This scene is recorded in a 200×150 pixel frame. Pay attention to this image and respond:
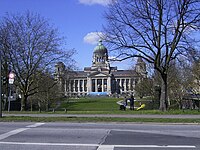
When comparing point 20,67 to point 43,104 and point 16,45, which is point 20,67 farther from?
point 43,104

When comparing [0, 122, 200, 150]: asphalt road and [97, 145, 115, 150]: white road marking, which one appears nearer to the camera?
[97, 145, 115, 150]: white road marking

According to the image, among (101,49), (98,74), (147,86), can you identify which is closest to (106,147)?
(147,86)

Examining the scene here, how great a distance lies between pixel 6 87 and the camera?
40656mm

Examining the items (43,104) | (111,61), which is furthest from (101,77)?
(111,61)

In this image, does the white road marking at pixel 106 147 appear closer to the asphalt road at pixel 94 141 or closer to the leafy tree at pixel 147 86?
the asphalt road at pixel 94 141

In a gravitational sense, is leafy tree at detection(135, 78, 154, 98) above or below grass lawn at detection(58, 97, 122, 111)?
above

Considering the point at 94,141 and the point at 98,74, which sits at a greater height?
the point at 98,74

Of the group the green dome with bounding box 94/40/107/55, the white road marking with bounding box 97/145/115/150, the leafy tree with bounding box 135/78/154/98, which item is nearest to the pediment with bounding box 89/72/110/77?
the green dome with bounding box 94/40/107/55

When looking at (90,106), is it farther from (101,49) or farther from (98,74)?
(98,74)

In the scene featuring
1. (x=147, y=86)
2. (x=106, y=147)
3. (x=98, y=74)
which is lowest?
(x=106, y=147)

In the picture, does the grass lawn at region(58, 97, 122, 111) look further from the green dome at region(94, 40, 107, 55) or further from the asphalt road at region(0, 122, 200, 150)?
the asphalt road at region(0, 122, 200, 150)

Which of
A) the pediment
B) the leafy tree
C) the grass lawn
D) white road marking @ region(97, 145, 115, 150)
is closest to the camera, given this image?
white road marking @ region(97, 145, 115, 150)

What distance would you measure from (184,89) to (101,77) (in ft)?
383

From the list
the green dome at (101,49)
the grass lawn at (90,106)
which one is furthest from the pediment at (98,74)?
the grass lawn at (90,106)
